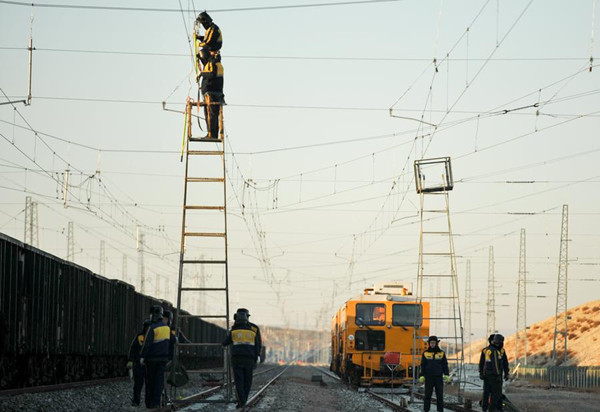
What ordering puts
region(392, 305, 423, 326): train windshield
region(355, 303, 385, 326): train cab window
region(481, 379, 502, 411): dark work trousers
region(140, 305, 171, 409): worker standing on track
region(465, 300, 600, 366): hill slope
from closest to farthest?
1. region(140, 305, 171, 409): worker standing on track
2. region(481, 379, 502, 411): dark work trousers
3. region(392, 305, 423, 326): train windshield
4. region(355, 303, 385, 326): train cab window
5. region(465, 300, 600, 366): hill slope

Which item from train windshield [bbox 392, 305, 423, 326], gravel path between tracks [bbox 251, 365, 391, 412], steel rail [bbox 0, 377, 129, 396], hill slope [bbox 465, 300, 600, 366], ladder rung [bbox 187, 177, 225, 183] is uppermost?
ladder rung [bbox 187, 177, 225, 183]

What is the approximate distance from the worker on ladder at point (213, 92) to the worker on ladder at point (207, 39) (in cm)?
11

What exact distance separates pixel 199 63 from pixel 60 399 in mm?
7327

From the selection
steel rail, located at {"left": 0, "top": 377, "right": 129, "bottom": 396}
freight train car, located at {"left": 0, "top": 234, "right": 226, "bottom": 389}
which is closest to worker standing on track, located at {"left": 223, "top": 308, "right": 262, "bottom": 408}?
steel rail, located at {"left": 0, "top": 377, "right": 129, "bottom": 396}

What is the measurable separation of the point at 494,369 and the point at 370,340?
1494 centimetres

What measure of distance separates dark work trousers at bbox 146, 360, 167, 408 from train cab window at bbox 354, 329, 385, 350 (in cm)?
1742

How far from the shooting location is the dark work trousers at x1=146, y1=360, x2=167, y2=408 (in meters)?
15.7

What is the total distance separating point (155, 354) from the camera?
51.2ft

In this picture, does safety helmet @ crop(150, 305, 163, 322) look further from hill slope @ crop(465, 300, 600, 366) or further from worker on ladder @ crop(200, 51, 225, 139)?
hill slope @ crop(465, 300, 600, 366)

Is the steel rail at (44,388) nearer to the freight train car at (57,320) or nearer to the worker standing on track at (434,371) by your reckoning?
the freight train car at (57,320)

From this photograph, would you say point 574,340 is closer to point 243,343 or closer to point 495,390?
point 495,390

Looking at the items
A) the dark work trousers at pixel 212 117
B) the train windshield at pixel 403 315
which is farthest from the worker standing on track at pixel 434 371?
the train windshield at pixel 403 315

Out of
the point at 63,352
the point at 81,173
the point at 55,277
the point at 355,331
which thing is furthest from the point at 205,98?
the point at 81,173

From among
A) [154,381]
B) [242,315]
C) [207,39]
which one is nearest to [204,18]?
[207,39]
